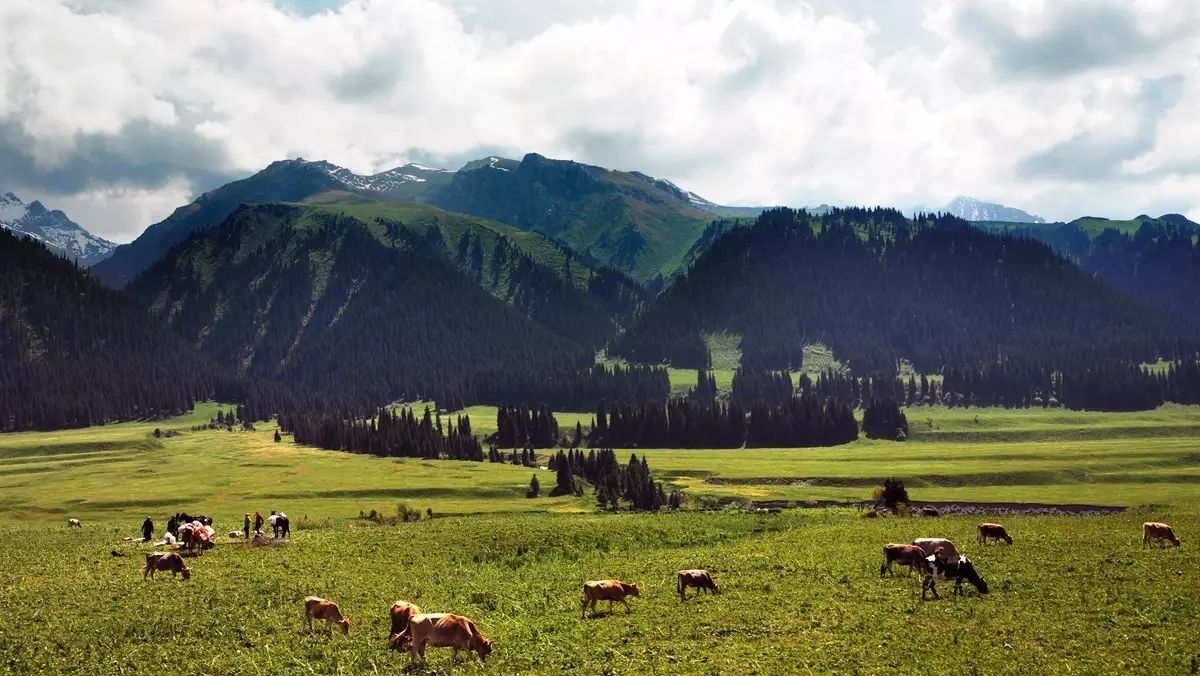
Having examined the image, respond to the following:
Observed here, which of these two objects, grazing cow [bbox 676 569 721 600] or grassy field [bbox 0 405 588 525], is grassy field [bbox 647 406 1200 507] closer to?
grassy field [bbox 0 405 588 525]

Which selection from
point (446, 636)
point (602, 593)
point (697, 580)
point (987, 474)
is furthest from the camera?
point (987, 474)

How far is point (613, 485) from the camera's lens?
13250cm

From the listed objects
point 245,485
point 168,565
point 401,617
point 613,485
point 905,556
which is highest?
point 401,617

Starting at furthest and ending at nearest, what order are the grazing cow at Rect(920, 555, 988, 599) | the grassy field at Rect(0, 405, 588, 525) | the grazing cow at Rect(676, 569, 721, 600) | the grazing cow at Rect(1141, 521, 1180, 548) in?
the grassy field at Rect(0, 405, 588, 525) → the grazing cow at Rect(1141, 521, 1180, 548) → the grazing cow at Rect(676, 569, 721, 600) → the grazing cow at Rect(920, 555, 988, 599)

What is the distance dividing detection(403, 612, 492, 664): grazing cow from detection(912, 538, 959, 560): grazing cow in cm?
2494

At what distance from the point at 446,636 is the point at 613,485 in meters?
106

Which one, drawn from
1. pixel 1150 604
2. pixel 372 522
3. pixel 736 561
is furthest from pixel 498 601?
pixel 372 522

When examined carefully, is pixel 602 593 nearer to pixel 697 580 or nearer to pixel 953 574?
pixel 697 580

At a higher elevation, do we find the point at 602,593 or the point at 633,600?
the point at 602,593

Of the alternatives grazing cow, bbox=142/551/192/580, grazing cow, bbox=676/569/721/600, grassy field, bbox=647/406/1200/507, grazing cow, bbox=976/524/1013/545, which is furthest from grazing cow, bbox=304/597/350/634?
grassy field, bbox=647/406/1200/507

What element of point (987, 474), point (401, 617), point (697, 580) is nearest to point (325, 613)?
point (401, 617)

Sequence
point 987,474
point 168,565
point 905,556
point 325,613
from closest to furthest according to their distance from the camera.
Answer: point 325,613, point 905,556, point 168,565, point 987,474

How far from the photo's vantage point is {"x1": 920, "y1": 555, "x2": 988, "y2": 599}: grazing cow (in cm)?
3581

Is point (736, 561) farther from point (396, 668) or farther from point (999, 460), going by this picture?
point (999, 460)
